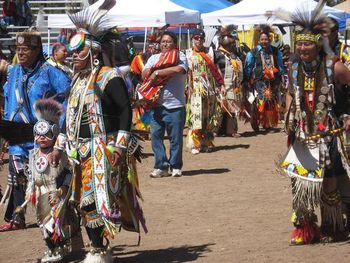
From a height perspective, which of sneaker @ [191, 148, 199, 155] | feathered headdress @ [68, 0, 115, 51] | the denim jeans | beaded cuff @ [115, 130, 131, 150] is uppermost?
feathered headdress @ [68, 0, 115, 51]

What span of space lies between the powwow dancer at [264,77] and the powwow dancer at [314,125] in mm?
9253

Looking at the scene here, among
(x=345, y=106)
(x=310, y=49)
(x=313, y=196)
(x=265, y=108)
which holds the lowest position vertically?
(x=265, y=108)

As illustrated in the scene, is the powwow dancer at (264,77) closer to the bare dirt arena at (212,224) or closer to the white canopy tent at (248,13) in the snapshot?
the white canopy tent at (248,13)

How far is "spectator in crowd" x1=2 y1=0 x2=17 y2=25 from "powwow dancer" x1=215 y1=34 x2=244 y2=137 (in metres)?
10.3

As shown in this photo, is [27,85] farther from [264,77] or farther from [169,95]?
[264,77]

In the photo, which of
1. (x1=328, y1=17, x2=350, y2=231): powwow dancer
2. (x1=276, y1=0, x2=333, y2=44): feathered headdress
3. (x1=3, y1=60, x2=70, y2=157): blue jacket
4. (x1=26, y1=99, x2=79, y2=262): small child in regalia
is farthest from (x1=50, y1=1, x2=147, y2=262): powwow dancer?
(x1=328, y1=17, x2=350, y2=231): powwow dancer

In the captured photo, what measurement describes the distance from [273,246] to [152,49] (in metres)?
7.48

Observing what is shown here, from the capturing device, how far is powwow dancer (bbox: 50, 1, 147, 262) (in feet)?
20.7

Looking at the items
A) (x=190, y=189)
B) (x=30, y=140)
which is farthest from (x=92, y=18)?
(x=190, y=189)

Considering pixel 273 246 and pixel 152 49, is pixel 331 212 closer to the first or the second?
pixel 273 246

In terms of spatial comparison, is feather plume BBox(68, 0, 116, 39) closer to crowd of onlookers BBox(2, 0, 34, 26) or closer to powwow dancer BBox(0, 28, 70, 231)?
powwow dancer BBox(0, 28, 70, 231)

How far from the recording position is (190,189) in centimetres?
1034

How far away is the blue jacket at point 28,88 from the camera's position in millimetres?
7676

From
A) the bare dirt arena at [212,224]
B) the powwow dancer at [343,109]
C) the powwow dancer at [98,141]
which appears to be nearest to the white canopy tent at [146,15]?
the bare dirt arena at [212,224]
